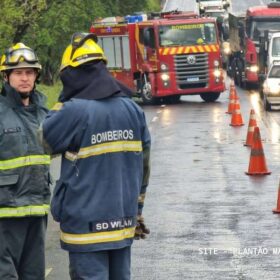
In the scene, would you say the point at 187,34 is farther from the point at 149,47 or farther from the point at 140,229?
A: the point at 140,229

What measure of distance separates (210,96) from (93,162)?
3131 cm

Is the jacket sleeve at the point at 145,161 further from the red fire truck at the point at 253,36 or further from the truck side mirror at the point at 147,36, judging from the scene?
the red fire truck at the point at 253,36

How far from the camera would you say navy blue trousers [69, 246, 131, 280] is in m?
6.04

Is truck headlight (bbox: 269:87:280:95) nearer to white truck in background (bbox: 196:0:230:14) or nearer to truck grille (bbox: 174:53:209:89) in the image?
truck grille (bbox: 174:53:209:89)

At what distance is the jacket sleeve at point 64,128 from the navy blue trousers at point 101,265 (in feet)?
1.91

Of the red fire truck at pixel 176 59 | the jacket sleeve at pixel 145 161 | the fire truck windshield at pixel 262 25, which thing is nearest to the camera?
the jacket sleeve at pixel 145 161

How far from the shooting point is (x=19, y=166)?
707 cm

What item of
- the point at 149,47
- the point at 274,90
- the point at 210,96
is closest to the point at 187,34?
the point at 149,47

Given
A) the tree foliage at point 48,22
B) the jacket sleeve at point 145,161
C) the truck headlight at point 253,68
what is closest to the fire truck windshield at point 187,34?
the tree foliage at point 48,22

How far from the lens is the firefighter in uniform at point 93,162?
6016mm

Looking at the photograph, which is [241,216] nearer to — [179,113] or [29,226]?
[29,226]

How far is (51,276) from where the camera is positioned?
9.77 m

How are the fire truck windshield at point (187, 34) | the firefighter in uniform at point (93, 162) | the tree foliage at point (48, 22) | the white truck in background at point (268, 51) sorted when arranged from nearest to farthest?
the firefighter in uniform at point (93, 162) < the tree foliage at point (48, 22) < the fire truck windshield at point (187, 34) < the white truck in background at point (268, 51)

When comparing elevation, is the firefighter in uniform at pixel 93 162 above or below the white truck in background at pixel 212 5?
above
